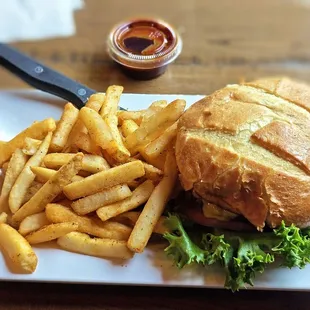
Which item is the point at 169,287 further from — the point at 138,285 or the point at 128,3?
the point at 128,3

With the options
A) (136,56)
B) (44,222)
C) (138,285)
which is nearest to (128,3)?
(136,56)

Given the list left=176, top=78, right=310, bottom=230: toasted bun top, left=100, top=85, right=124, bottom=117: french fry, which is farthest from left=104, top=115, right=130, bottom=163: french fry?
left=176, top=78, right=310, bottom=230: toasted bun top

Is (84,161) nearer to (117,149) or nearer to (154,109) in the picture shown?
(117,149)

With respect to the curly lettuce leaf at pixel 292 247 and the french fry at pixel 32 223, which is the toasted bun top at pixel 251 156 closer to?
the curly lettuce leaf at pixel 292 247

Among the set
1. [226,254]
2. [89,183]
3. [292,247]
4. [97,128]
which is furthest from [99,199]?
[292,247]

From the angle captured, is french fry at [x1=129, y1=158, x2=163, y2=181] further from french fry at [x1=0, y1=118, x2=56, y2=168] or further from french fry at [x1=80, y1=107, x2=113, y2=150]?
french fry at [x1=0, y1=118, x2=56, y2=168]

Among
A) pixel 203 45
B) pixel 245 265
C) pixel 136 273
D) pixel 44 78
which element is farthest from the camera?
pixel 203 45

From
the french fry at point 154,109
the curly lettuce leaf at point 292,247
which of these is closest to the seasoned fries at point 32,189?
the french fry at point 154,109

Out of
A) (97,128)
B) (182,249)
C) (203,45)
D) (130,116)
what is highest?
(97,128)
